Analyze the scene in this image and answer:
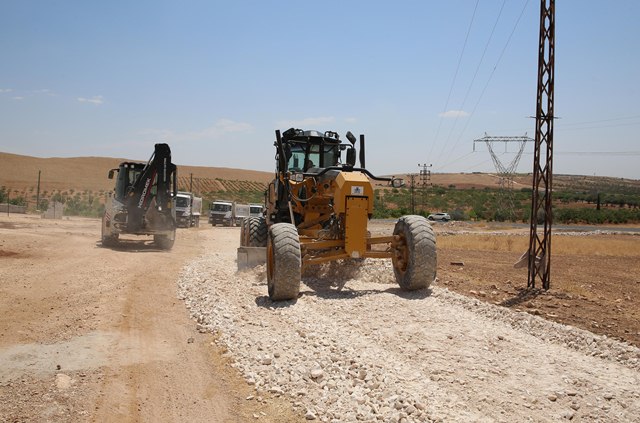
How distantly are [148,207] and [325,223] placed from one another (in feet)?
35.7

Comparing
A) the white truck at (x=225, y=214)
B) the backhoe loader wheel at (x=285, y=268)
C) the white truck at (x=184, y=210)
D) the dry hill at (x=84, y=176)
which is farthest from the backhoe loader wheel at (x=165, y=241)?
the dry hill at (x=84, y=176)

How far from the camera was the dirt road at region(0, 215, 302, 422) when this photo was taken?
5.30m

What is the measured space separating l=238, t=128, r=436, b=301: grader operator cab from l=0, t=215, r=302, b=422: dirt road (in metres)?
1.88

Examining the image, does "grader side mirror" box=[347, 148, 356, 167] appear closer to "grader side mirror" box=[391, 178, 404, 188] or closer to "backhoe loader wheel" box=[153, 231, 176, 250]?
"grader side mirror" box=[391, 178, 404, 188]

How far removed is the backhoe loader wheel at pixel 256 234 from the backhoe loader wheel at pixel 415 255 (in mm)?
4724

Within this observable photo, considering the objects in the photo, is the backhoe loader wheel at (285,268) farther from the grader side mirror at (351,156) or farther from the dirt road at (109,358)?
the grader side mirror at (351,156)

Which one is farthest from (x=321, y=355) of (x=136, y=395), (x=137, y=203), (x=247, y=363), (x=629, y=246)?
(x=629, y=246)

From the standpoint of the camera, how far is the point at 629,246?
2911 centimetres

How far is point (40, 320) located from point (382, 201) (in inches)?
3220

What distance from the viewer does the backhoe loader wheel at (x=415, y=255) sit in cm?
1002

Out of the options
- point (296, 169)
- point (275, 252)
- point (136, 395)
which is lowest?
point (136, 395)

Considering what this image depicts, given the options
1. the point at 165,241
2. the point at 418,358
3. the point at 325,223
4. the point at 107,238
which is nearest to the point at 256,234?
the point at 325,223

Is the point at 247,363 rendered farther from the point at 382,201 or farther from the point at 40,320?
the point at 382,201

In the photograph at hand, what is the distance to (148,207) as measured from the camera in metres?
20.8
